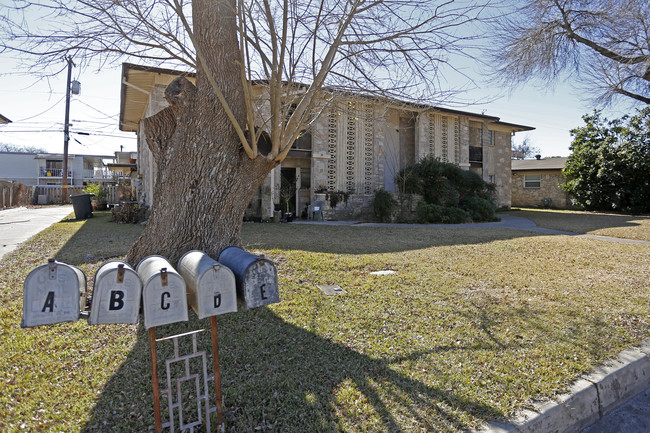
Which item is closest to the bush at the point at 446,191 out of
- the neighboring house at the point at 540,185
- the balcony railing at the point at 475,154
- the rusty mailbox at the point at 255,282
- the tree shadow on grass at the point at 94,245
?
the balcony railing at the point at 475,154

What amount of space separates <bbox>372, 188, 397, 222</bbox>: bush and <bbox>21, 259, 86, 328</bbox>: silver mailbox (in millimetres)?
14313

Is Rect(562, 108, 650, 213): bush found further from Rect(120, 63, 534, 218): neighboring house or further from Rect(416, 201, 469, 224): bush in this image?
Rect(416, 201, 469, 224): bush

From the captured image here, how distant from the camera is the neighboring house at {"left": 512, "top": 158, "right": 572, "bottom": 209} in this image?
28094 millimetres

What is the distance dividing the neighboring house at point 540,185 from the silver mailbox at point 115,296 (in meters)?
29.9

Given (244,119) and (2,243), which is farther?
(2,243)

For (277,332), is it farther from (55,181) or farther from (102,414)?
(55,181)

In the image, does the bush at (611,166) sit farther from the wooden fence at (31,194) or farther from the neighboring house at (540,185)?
the wooden fence at (31,194)

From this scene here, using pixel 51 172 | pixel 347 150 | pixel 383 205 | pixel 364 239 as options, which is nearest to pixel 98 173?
pixel 51 172

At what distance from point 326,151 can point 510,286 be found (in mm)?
11754

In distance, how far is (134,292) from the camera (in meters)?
1.94

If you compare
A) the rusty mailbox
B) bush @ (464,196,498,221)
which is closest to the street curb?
the rusty mailbox

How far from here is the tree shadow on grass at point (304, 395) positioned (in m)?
2.37

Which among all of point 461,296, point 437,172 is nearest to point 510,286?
point 461,296

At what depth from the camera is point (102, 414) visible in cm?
242
